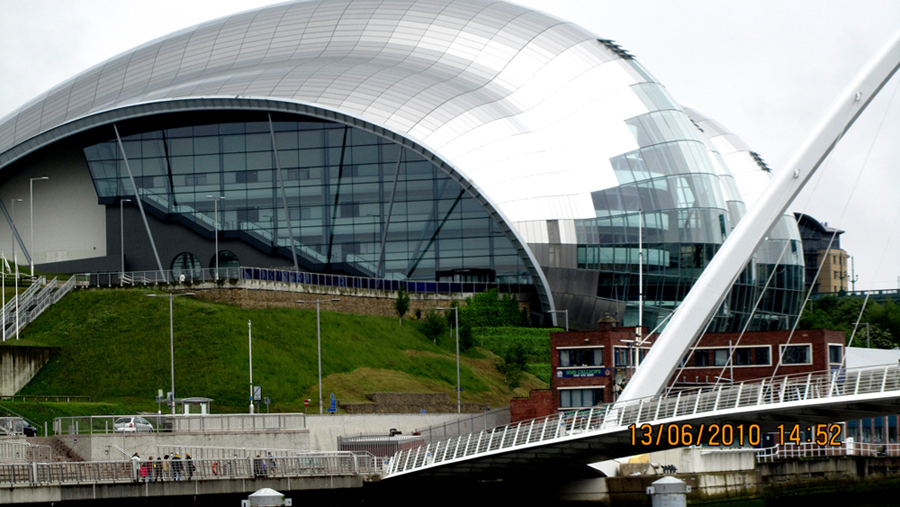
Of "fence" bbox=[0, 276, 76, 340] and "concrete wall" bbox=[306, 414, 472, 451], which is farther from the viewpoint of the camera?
"fence" bbox=[0, 276, 76, 340]

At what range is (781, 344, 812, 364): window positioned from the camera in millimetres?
Answer: 69250

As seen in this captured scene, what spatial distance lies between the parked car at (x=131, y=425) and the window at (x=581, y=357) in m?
21.4

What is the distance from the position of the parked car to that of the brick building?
59.6 ft

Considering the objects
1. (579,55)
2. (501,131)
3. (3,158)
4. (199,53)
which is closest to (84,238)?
(3,158)

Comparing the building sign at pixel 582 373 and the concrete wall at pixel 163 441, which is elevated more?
the building sign at pixel 582 373

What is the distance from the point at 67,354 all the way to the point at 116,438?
65.7ft

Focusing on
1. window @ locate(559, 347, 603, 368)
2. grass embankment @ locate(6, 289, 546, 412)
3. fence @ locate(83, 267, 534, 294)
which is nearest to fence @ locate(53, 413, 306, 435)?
grass embankment @ locate(6, 289, 546, 412)

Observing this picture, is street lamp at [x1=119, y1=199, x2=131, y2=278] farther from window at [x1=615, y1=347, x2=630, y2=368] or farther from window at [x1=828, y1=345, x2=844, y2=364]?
window at [x1=828, y1=345, x2=844, y2=364]

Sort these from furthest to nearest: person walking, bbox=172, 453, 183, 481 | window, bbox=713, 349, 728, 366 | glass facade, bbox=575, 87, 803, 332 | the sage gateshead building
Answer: the sage gateshead building, glass facade, bbox=575, 87, 803, 332, window, bbox=713, 349, 728, 366, person walking, bbox=172, 453, 183, 481

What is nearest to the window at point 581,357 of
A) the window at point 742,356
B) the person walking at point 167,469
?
the window at point 742,356

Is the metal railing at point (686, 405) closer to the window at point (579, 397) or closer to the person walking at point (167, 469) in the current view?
the person walking at point (167, 469)

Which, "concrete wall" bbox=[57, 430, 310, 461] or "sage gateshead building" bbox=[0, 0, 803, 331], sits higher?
"sage gateshead building" bbox=[0, 0, 803, 331]

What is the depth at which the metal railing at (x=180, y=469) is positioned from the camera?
42125mm

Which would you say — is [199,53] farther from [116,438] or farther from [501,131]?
[116,438]
